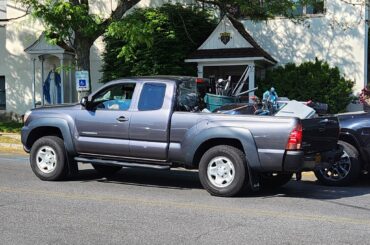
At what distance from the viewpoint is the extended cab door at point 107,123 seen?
893 centimetres

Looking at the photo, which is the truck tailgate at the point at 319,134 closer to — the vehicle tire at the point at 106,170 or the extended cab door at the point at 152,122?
the extended cab door at the point at 152,122

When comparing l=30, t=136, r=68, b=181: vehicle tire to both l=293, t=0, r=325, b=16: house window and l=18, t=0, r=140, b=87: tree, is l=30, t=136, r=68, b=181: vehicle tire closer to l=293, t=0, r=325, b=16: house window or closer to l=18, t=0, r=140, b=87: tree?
l=18, t=0, r=140, b=87: tree

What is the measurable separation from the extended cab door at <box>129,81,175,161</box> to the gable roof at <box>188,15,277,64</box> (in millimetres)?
10978

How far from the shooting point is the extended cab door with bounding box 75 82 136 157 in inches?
352

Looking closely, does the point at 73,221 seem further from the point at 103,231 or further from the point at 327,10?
the point at 327,10

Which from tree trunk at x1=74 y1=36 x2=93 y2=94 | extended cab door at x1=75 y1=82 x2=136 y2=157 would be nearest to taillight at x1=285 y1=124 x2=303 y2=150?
extended cab door at x1=75 y1=82 x2=136 y2=157

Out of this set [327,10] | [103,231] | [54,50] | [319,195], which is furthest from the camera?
[54,50]

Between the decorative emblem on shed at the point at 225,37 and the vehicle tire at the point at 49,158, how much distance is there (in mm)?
11408

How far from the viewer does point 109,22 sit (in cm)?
1531

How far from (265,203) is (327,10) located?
13882 millimetres

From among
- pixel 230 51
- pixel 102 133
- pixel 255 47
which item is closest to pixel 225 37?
pixel 230 51

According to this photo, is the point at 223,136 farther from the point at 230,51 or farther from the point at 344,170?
the point at 230,51

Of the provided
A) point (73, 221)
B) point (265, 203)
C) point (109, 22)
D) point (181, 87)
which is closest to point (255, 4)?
point (109, 22)

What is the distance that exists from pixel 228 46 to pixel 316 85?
11.7ft
